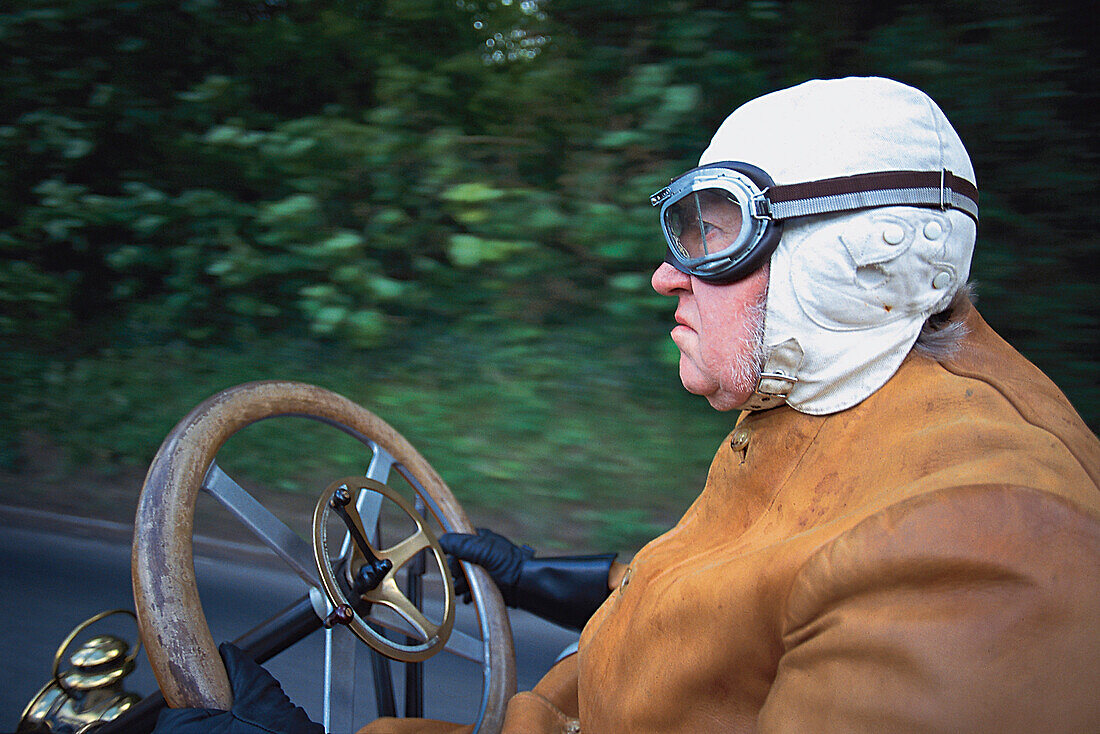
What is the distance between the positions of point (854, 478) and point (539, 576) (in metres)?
0.91

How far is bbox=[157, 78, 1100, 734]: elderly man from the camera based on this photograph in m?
0.69

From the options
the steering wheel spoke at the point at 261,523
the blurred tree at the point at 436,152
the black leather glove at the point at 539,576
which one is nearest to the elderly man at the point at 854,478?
the black leather glove at the point at 539,576

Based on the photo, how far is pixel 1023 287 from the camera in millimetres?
2258

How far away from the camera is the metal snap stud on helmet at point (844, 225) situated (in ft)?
3.06

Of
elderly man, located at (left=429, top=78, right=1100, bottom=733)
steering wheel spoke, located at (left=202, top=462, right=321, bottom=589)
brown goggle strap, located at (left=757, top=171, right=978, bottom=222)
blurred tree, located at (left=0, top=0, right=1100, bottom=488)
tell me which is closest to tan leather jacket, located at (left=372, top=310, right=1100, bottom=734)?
elderly man, located at (left=429, top=78, right=1100, bottom=733)

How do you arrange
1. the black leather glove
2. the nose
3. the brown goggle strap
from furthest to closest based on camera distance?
the black leather glove
the nose
the brown goggle strap

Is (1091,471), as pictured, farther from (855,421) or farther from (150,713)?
(150,713)

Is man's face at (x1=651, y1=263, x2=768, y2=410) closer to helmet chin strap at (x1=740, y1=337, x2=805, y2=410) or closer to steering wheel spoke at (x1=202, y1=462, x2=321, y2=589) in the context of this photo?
helmet chin strap at (x1=740, y1=337, x2=805, y2=410)

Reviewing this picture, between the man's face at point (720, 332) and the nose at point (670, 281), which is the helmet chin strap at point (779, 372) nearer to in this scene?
the man's face at point (720, 332)

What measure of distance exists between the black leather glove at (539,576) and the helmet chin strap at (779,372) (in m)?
0.73

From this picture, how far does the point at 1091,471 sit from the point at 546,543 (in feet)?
7.35

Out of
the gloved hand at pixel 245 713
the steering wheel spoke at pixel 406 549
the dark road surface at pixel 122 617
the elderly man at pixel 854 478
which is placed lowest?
the dark road surface at pixel 122 617

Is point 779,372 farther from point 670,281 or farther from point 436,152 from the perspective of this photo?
point 436,152

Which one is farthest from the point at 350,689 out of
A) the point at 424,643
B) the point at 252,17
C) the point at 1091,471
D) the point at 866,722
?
the point at 252,17
